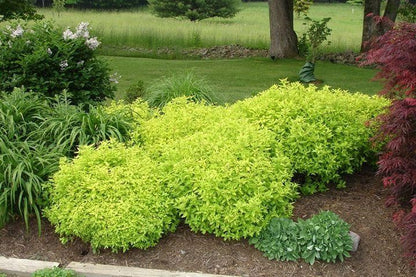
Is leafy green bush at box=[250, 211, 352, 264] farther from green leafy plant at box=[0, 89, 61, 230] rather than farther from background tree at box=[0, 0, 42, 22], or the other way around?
background tree at box=[0, 0, 42, 22]

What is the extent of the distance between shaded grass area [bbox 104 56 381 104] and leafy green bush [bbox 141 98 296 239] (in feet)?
18.1

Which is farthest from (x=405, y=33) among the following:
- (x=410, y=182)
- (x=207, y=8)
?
(x=207, y=8)

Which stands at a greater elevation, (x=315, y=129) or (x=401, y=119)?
(x=401, y=119)

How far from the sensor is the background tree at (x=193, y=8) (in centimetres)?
4047

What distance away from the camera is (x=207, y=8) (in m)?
41.0

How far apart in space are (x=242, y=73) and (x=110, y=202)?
393 inches

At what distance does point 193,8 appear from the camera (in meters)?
41.9

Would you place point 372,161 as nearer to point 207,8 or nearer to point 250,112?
point 250,112

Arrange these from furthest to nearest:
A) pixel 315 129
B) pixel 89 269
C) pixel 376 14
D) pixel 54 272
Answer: pixel 376 14, pixel 315 129, pixel 89 269, pixel 54 272

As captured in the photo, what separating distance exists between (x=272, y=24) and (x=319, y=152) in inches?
448

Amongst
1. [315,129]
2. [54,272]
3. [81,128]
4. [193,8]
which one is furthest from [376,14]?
[193,8]

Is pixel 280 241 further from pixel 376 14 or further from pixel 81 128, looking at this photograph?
pixel 376 14

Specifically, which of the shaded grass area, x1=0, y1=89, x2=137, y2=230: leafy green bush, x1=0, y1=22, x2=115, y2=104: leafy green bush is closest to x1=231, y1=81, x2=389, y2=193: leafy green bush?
x1=0, y1=89, x2=137, y2=230: leafy green bush

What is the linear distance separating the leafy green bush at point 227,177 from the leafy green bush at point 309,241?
0.46 ft
